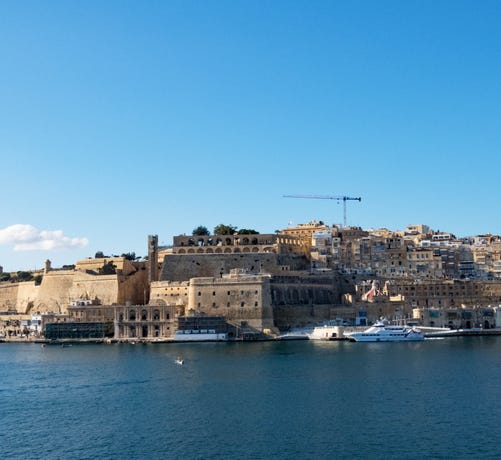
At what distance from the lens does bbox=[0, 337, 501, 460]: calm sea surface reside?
16.9 metres

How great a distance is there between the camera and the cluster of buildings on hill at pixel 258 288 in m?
41.0

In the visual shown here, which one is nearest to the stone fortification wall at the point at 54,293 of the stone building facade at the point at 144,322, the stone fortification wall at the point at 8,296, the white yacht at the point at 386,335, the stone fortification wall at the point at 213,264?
the stone fortification wall at the point at 8,296

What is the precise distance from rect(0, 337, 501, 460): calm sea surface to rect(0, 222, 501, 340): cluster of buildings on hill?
24.8 ft

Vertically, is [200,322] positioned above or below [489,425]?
above

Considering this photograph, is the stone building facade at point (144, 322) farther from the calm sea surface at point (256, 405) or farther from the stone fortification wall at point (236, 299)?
the calm sea surface at point (256, 405)

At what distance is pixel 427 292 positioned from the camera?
44500mm

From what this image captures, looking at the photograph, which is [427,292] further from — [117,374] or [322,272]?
[117,374]

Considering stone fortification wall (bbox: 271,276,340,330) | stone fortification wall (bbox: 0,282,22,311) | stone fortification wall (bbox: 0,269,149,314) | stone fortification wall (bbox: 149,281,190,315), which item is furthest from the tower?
stone fortification wall (bbox: 0,282,22,311)

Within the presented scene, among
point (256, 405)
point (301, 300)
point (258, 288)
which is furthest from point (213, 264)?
point (256, 405)

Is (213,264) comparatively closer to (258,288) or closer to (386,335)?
(258,288)

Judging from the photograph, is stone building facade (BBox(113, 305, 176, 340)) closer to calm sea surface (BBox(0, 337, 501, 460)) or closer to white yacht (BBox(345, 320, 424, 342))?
calm sea surface (BBox(0, 337, 501, 460))

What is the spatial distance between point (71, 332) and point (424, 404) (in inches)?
988

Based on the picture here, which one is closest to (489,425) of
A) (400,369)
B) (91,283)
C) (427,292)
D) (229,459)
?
(229,459)

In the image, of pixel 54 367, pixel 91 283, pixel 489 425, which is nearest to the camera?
pixel 489 425
